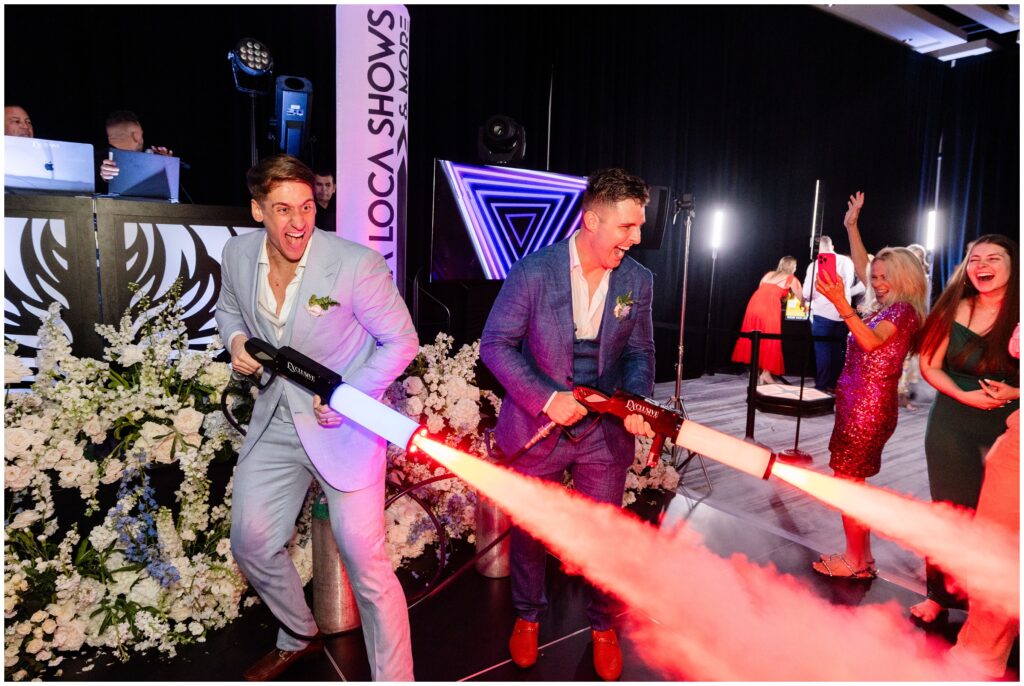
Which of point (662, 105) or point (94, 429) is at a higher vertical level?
point (662, 105)

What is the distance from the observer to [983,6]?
10.5m

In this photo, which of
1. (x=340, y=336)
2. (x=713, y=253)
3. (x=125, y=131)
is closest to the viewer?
(x=340, y=336)

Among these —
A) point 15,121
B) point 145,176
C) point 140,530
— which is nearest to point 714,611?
point 140,530

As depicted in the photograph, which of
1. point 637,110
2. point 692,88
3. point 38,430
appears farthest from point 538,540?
point 692,88

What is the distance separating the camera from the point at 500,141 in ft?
19.6

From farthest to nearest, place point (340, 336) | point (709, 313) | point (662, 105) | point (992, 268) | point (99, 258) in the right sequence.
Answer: point (709, 313) → point (662, 105) → point (99, 258) → point (992, 268) → point (340, 336)

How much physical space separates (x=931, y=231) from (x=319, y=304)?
14562mm

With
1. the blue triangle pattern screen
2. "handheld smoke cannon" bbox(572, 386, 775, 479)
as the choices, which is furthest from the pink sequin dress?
the blue triangle pattern screen

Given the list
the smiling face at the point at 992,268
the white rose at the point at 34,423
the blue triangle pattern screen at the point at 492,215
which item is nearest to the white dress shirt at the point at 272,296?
Answer: the white rose at the point at 34,423

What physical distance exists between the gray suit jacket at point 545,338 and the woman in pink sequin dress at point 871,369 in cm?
145

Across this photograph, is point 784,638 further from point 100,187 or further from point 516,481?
point 100,187

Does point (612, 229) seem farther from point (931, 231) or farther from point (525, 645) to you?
point (931, 231)

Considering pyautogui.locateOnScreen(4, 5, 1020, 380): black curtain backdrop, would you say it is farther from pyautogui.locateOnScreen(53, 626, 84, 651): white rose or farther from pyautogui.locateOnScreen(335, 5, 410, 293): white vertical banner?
pyautogui.locateOnScreen(53, 626, 84, 651): white rose

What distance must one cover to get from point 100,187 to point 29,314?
133 inches
